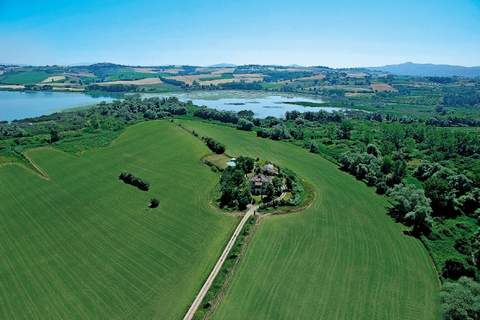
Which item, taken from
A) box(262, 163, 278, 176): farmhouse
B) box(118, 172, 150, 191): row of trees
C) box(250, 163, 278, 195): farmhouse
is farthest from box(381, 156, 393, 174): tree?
box(118, 172, 150, 191): row of trees

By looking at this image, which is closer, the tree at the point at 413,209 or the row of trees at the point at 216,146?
the tree at the point at 413,209

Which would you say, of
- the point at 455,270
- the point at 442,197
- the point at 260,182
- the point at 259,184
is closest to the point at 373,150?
the point at 442,197

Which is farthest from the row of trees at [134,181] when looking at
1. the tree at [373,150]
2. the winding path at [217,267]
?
the tree at [373,150]

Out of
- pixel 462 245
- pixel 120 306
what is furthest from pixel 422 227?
pixel 120 306

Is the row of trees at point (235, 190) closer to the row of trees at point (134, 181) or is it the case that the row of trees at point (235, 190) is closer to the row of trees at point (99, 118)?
the row of trees at point (134, 181)

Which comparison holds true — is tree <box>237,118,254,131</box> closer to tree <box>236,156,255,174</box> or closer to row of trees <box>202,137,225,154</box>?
row of trees <box>202,137,225,154</box>

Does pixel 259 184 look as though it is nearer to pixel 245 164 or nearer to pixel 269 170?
pixel 269 170
